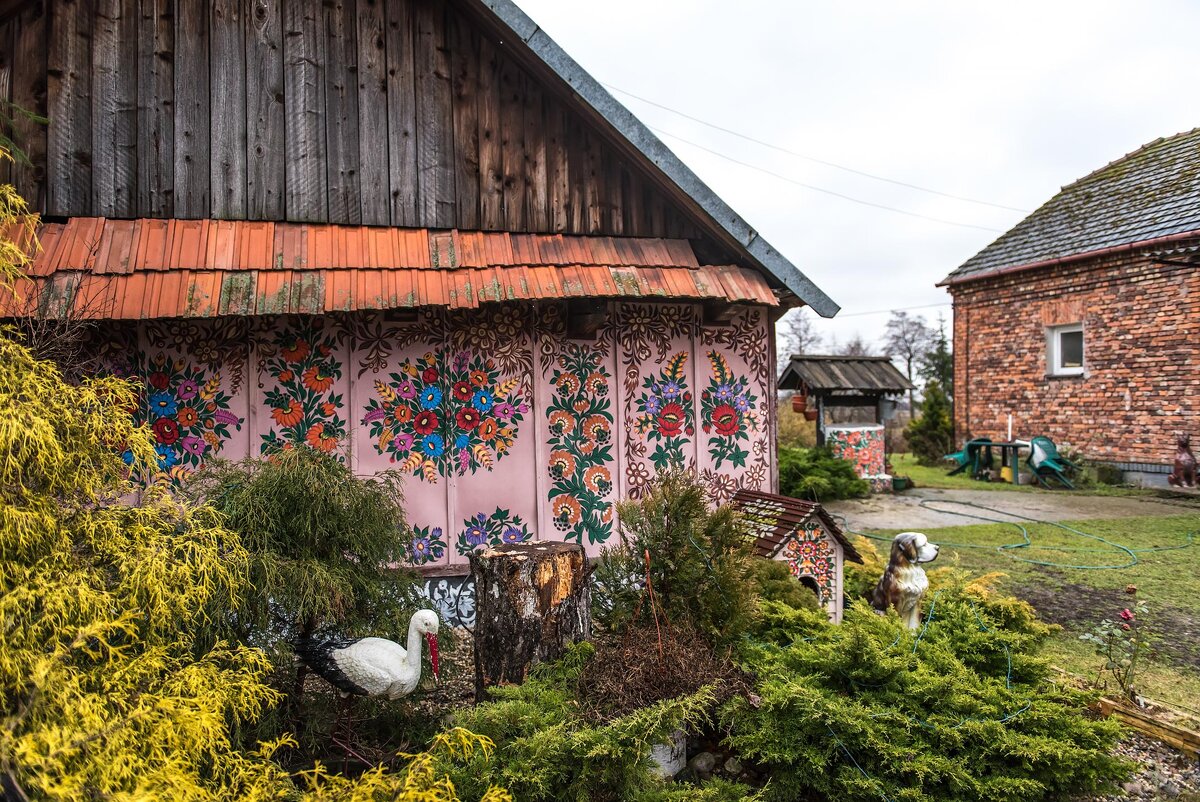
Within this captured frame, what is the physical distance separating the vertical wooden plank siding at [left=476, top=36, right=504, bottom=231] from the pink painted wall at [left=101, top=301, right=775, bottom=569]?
2.55ft

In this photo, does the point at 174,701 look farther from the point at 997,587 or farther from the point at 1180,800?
the point at 997,587

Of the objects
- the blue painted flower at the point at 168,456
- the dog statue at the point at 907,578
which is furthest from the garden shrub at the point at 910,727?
the blue painted flower at the point at 168,456

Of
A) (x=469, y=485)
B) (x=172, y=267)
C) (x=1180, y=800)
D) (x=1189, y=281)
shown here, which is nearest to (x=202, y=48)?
(x=172, y=267)

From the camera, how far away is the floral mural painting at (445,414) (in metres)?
4.95

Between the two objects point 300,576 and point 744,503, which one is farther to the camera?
point 744,503

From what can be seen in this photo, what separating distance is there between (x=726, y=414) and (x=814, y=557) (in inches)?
51.1

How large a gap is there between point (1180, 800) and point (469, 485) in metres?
4.32

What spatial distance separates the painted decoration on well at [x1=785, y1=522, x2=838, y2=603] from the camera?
15.8 feet

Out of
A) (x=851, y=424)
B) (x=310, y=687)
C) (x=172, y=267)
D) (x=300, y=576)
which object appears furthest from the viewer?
(x=851, y=424)

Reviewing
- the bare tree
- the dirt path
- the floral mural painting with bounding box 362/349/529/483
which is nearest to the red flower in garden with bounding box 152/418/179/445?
the floral mural painting with bounding box 362/349/529/483

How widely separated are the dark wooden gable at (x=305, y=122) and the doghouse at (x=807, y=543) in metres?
2.33

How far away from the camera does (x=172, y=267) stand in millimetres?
4344

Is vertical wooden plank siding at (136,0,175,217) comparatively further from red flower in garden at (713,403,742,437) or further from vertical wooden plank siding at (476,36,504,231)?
red flower in garden at (713,403,742,437)

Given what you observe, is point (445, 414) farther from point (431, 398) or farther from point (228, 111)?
point (228, 111)
